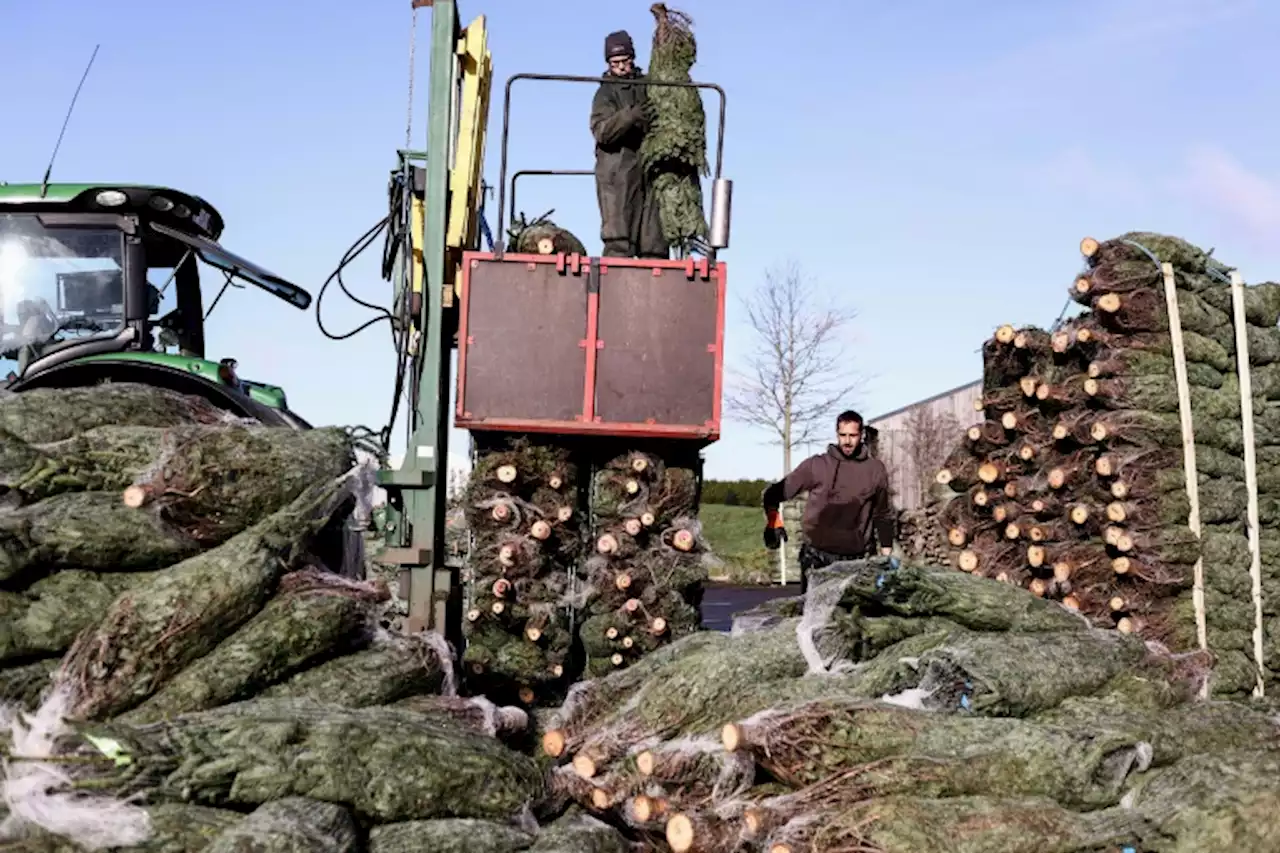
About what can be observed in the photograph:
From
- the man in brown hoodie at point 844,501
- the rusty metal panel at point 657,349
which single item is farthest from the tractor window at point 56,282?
the man in brown hoodie at point 844,501

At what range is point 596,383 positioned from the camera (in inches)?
310

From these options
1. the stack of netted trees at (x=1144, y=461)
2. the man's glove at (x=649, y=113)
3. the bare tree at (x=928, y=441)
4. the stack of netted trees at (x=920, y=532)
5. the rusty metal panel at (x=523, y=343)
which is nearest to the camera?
the rusty metal panel at (x=523, y=343)

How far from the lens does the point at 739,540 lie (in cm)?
2834

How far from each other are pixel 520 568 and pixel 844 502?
1976 millimetres

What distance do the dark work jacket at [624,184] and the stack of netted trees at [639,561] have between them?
1329 millimetres

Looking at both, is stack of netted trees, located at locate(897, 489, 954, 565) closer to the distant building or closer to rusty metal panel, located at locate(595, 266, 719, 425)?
the distant building

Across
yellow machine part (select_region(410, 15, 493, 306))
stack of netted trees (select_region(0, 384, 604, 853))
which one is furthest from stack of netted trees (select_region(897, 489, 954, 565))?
stack of netted trees (select_region(0, 384, 604, 853))

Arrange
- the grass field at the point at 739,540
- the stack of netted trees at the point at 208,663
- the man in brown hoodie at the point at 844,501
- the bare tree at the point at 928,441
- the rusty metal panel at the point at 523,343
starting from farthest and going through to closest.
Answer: the bare tree at the point at 928,441 → the grass field at the point at 739,540 → the man in brown hoodie at the point at 844,501 → the rusty metal panel at the point at 523,343 → the stack of netted trees at the point at 208,663

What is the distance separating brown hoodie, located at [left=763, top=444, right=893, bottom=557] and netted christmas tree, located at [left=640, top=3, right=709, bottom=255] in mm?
1511

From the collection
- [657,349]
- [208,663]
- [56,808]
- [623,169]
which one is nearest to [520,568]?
[657,349]

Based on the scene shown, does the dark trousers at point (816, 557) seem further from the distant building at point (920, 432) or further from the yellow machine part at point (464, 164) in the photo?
the distant building at point (920, 432)

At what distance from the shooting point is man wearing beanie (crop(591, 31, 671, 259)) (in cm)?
840

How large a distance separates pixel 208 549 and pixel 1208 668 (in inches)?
222

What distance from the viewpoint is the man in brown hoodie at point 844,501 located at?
316 inches
